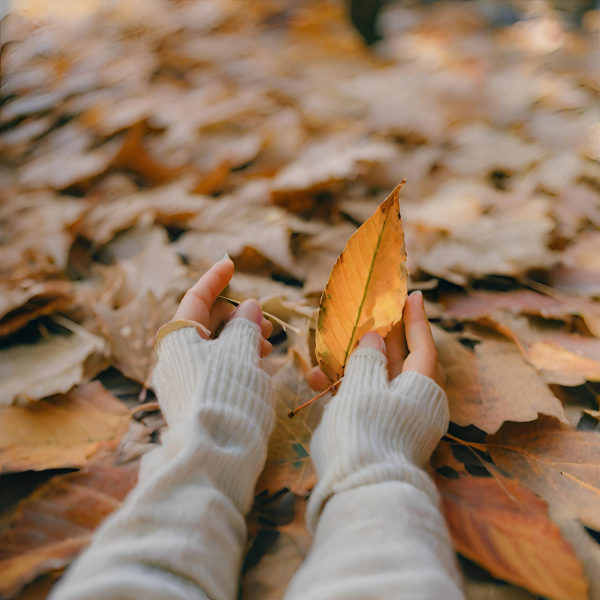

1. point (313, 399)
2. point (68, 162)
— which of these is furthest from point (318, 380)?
point (68, 162)

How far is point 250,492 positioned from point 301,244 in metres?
0.44

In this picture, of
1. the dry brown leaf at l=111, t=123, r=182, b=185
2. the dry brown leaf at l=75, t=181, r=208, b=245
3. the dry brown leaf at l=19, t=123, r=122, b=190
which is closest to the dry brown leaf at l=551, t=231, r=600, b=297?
the dry brown leaf at l=75, t=181, r=208, b=245

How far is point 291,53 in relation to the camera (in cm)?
145

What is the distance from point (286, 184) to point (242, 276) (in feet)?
0.76

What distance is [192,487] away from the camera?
0.38 m

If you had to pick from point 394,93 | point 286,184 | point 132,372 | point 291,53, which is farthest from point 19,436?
point 291,53

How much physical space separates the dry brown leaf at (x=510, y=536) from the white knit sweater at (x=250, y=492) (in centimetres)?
3

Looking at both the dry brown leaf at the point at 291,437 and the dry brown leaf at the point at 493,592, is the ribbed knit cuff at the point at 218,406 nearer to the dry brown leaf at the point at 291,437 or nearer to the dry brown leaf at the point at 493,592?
the dry brown leaf at the point at 291,437

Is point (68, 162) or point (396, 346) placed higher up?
point (68, 162)

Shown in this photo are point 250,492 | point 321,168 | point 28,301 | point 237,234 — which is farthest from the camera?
point 321,168

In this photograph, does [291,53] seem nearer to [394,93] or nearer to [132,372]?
[394,93]

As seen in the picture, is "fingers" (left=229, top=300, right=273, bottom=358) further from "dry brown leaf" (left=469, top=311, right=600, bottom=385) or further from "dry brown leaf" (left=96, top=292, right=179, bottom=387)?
"dry brown leaf" (left=469, top=311, right=600, bottom=385)

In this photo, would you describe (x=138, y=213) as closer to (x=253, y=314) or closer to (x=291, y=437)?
(x=253, y=314)

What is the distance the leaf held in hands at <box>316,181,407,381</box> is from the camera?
0.43 m
